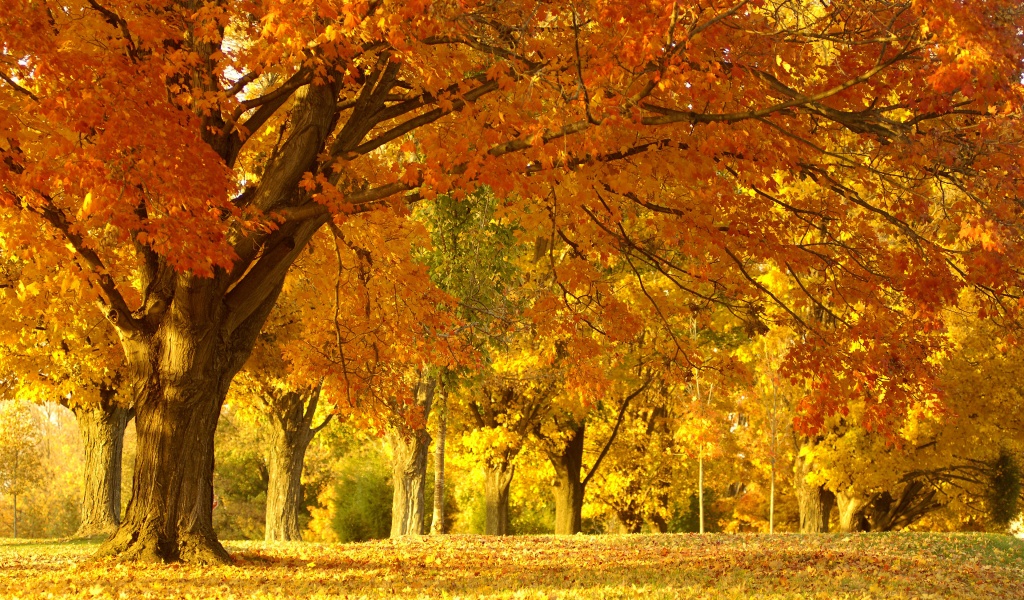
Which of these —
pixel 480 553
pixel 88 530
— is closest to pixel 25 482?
pixel 88 530

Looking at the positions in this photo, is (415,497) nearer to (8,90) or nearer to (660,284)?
(660,284)

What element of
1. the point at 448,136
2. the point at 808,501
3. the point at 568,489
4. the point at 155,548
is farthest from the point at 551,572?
the point at 808,501

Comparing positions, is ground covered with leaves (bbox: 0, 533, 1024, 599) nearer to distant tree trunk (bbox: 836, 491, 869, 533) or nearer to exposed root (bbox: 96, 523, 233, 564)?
exposed root (bbox: 96, 523, 233, 564)

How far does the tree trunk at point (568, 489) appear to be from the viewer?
25.2m

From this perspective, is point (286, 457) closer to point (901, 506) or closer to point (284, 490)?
point (284, 490)

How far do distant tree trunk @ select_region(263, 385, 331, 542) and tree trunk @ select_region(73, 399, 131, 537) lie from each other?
3442 mm

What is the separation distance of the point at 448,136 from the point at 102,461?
49.5ft

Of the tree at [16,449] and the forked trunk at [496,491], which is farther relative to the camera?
the tree at [16,449]

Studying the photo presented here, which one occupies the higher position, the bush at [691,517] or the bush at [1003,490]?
the bush at [1003,490]

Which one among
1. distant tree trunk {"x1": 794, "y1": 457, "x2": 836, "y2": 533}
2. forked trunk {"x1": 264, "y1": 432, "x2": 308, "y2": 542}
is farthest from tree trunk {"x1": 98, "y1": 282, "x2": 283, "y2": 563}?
distant tree trunk {"x1": 794, "y1": 457, "x2": 836, "y2": 533}

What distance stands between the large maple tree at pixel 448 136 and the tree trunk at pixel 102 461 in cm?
1083

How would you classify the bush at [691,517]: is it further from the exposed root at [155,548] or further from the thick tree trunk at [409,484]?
the exposed root at [155,548]

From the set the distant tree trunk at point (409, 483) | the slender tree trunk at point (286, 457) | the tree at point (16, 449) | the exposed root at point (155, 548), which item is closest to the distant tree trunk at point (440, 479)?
the distant tree trunk at point (409, 483)

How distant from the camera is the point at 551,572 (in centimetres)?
1011
